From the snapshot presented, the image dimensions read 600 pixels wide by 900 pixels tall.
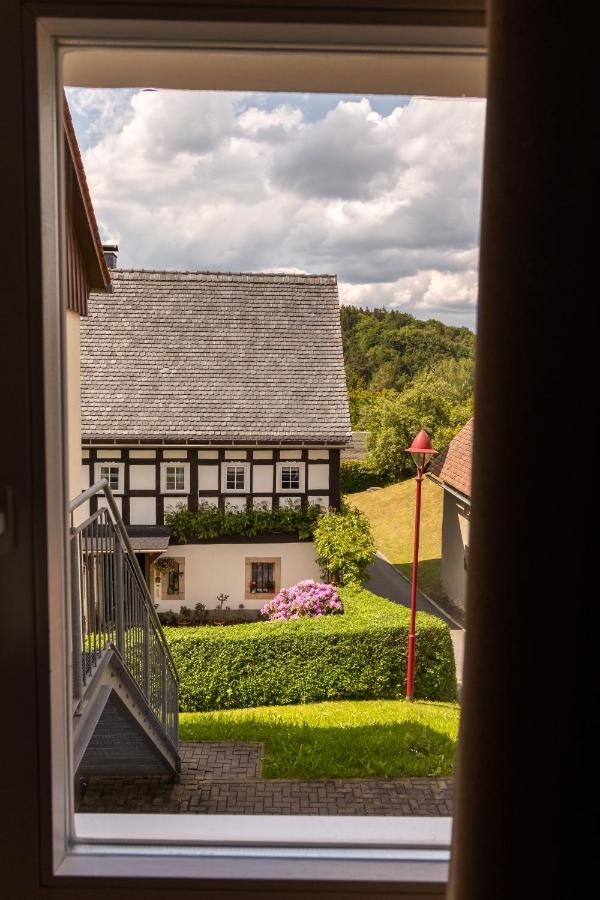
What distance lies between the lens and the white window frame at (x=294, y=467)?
646 cm

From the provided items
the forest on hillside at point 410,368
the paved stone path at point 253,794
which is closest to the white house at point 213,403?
the paved stone path at point 253,794

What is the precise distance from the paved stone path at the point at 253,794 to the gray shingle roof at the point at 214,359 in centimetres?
290

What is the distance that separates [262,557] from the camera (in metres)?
6.34

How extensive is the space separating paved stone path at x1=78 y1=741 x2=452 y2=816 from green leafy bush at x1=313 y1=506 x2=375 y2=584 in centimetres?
213

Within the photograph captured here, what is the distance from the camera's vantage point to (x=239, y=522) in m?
6.46

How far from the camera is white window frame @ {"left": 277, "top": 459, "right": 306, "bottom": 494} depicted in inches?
254

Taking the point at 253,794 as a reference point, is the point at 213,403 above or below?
above

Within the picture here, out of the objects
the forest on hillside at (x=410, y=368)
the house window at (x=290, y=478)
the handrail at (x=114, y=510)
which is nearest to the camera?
the handrail at (x=114, y=510)

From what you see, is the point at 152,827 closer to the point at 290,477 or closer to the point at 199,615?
the point at 199,615

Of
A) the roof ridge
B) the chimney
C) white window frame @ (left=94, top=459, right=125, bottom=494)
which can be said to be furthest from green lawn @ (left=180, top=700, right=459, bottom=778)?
the chimney

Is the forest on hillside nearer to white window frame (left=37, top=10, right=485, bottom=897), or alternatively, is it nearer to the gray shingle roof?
white window frame (left=37, top=10, right=485, bottom=897)

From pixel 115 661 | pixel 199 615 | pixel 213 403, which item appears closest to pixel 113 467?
pixel 213 403

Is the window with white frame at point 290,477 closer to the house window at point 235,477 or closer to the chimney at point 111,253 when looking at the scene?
the house window at point 235,477

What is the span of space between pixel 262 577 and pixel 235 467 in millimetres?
1087
